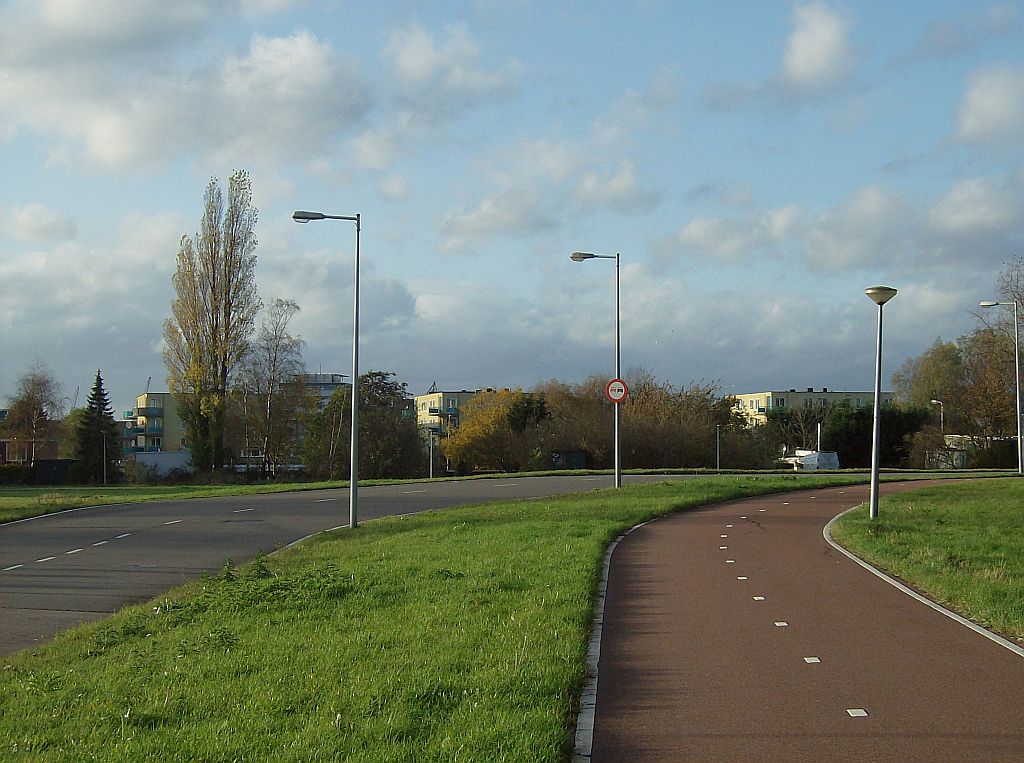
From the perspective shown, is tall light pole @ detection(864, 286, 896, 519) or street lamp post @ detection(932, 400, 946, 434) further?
street lamp post @ detection(932, 400, 946, 434)

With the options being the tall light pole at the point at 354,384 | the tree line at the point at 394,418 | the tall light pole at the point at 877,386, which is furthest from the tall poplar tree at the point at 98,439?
the tall light pole at the point at 877,386

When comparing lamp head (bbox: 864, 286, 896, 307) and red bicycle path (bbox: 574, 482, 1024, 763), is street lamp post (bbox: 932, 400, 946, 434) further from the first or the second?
red bicycle path (bbox: 574, 482, 1024, 763)

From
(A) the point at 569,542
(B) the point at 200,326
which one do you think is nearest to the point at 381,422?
(B) the point at 200,326

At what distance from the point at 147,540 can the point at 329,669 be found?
13.7 meters

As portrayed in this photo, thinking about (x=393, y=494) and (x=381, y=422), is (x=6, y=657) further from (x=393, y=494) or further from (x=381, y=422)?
(x=381, y=422)

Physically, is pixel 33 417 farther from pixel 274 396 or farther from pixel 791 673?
pixel 791 673

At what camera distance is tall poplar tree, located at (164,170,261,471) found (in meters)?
55.6

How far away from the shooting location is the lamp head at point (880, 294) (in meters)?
18.9

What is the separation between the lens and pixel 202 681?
734cm

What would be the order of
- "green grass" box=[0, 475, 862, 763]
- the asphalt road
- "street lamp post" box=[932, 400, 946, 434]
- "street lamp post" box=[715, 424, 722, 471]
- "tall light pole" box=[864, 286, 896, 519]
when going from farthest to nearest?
"street lamp post" box=[932, 400, 946, 434], "street lamp post" box=[715, 424, 722, 471], "tall light pole" box=[864, 286, 896, 519], the asphalt road, "green grass" box=[0, 475, 862, 763]

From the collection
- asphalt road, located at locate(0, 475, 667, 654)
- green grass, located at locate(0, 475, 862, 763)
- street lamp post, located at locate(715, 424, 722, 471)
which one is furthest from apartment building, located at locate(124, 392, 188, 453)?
green grass, located at locate(0, 475, 862, 763)

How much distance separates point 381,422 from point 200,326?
37.6 ft

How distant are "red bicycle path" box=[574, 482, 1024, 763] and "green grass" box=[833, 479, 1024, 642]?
46 cm

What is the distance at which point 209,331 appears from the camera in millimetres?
55938
